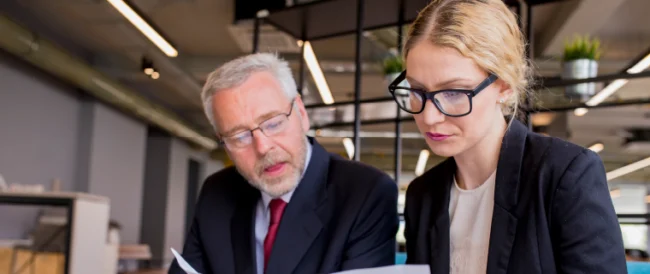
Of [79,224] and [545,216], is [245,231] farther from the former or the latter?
[79,224]

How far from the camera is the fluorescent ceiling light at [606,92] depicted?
3.20 meters

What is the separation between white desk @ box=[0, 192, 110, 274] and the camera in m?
4.30

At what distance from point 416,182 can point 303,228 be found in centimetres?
36

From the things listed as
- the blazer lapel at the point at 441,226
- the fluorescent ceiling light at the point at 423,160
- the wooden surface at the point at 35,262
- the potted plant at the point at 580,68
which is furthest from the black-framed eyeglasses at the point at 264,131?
the wooden surface at the point at 35,262

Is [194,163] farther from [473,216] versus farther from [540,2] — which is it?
[473,216]

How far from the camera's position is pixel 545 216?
115cm

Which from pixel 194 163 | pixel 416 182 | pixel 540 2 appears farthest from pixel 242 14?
pixel 194 163

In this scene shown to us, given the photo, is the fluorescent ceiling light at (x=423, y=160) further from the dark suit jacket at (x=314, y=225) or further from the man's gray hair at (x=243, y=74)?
the man's gray hair at (x=243, y=74)

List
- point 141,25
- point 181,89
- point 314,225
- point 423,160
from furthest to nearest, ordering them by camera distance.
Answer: point 181,89
point 141,25
point 423,160
point 314,225

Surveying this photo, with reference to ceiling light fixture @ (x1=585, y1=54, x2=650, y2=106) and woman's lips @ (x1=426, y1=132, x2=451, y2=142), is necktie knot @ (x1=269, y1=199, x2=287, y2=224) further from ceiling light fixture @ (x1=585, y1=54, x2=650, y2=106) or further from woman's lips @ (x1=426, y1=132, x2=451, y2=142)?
ceiling light fixture @ (x1=585, y1=54, x2=650, y2=106)

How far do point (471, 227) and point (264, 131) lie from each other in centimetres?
64

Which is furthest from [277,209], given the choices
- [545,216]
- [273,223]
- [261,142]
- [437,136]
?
[545,216]

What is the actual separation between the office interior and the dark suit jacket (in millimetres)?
204

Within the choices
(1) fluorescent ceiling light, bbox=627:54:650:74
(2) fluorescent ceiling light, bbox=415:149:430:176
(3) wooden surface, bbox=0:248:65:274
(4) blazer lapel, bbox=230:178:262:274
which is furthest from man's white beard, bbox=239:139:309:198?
(3) wooden surface, bbox=0:248:65:274
